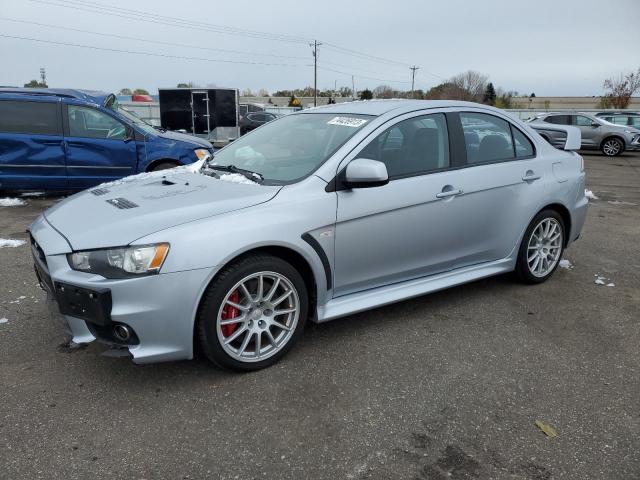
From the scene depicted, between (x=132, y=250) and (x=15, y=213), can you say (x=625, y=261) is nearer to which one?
(x=132, y=250)

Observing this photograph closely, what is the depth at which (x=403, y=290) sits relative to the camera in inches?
146

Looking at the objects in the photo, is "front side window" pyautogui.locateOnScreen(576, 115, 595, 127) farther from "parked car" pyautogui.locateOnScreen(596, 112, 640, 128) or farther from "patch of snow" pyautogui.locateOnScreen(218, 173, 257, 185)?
"patch of snow" pyautogui.locateOnScreen(218, 173, 257, 185)

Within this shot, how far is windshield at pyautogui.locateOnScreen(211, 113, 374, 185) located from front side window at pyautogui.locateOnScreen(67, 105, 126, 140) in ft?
15.4

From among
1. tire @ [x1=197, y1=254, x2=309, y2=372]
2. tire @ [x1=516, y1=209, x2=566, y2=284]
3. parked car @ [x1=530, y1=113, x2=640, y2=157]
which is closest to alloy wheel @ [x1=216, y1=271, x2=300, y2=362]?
tire @ [x1=197, y1=254, x2=309, y2=372]

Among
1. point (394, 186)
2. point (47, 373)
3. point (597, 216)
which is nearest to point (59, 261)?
point (47, 373)

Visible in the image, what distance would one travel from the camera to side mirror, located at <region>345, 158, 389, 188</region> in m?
3.20

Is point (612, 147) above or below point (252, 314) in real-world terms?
above

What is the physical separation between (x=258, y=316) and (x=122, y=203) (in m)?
1.08

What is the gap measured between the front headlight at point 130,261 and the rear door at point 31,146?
6177mm

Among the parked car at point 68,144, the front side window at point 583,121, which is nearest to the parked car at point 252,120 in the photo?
the front side window at point 583,121

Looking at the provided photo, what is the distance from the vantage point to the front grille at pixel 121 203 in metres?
3.13

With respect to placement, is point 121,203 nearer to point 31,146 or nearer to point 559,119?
point 31,146

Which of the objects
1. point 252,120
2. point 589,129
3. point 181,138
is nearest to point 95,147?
point 181,138

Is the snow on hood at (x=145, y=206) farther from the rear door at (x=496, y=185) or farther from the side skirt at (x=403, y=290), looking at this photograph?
the rear door at (x=496, y=185)
